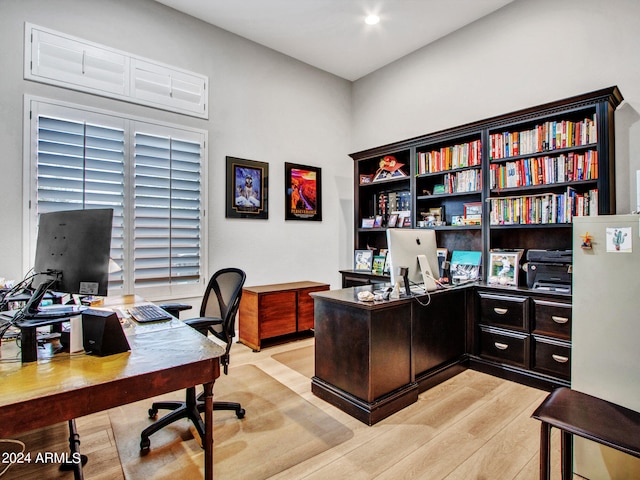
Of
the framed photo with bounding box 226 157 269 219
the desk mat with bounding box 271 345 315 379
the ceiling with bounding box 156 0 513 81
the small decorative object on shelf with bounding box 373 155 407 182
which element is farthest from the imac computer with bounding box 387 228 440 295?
the ceiling with bounding box 156 0 513 81

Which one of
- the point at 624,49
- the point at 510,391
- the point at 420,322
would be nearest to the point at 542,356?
the point at 510,391

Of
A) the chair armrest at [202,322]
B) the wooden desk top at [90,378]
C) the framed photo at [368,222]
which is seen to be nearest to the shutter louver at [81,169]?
the chair armrest at [202,322]

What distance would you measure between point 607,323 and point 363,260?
2971 millimetres

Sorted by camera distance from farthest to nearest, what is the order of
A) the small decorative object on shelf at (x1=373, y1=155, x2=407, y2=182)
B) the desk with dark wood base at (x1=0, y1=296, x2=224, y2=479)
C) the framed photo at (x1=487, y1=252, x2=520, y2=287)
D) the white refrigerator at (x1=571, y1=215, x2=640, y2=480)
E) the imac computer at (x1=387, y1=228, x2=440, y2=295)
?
the small decorative object on shelf at (x1=373, y1=155, x2=407, y2=182) < the framed photo at (x1=487, y1=252, x2=520, y2=287) < the imac computer at (x1=387, y1=228, x2=440, y2=295) < the white refrigerator at (x1=571, y1=215, x2=640, y2=480) < the desk with dark wood base at (x1=0, y1=296, x2=224, y2=479)

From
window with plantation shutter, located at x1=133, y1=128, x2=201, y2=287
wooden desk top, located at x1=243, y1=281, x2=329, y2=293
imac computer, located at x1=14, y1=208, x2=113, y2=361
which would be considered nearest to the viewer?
imac computer, located at x1=14, y1=208, x2=113, y2=361

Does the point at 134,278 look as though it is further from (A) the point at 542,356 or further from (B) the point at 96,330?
(A) the point at 542,356

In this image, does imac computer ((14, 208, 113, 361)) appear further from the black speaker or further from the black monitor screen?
the black speaker

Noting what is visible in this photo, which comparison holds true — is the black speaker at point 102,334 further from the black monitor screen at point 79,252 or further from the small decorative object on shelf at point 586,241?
the small decorative object on shelf at point 586,241

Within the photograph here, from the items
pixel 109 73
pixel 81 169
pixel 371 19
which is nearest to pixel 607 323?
pixel 371 19

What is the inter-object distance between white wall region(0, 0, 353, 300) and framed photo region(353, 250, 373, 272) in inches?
20.1

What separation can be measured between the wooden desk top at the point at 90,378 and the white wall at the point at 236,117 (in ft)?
6.82

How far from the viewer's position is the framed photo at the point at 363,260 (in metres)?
4.48

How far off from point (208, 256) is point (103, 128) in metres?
1.58

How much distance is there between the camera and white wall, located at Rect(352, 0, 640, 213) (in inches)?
111
